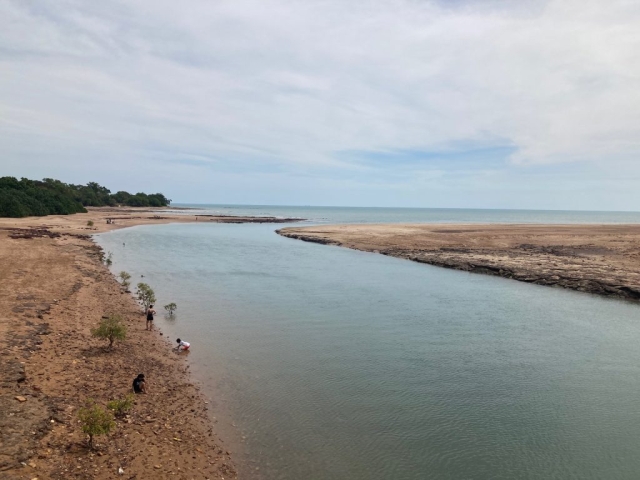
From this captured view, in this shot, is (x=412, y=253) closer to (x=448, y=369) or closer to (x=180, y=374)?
(x=448, y=369)

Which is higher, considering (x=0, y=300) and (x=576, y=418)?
(x=0, y=300)

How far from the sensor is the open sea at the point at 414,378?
404 inches

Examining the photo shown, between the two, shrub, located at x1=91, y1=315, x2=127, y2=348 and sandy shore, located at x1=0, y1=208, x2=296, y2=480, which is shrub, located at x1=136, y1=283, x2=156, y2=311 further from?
shrub, located at x1=91, y1=315, x2=127, y2=348

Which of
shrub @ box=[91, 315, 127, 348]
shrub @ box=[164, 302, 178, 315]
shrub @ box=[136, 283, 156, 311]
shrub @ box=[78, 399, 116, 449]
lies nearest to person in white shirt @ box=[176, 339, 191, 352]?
shrub @ box=[91, 315, 127, 348]

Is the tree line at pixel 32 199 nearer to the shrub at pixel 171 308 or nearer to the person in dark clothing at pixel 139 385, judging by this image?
the shrub at pixel 171 308

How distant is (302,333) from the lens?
757 inches

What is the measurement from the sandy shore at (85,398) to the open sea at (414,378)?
88cm

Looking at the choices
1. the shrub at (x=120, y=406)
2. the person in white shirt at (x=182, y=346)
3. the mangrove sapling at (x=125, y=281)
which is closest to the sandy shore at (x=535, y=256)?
the person in white shirt at (x=182, y=346)

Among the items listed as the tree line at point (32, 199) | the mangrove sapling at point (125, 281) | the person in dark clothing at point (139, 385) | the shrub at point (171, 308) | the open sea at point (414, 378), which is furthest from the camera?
the tree line at point (32, 199)

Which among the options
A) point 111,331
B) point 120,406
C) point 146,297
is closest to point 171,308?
point 146,297

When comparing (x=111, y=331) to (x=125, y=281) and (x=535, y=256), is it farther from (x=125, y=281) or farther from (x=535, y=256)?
(x=535, y=256)

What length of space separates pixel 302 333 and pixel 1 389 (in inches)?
437

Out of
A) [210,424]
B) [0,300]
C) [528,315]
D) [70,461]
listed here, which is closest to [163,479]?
[70,461]

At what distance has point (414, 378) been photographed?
14.7m
